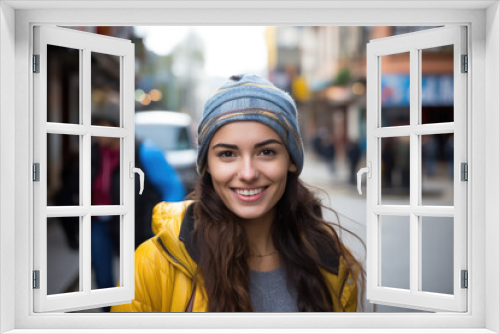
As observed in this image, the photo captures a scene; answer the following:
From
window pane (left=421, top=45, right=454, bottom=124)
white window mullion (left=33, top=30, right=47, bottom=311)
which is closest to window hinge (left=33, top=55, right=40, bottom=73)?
white window mullion (left=33, top=30, right=47, bottom=311)

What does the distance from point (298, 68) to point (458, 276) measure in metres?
31.4

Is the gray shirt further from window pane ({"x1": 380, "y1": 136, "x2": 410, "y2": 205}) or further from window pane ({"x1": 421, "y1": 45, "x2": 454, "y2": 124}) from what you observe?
window pane ({"x1": 421, "y1": 45, "x2": 454, "y2": 124})

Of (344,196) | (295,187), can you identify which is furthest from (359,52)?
(295,187)

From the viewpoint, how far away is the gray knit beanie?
2.39 metres

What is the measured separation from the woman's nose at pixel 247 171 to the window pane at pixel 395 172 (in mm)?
7967

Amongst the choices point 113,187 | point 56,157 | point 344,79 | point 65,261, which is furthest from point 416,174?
point 344,79

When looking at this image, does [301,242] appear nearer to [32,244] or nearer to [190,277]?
[190,277]

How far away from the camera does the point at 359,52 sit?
20.7 metres

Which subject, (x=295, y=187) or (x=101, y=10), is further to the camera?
(x=295, y=187)

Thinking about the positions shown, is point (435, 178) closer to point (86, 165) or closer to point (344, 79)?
point (344, 79)

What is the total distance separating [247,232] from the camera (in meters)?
2.66

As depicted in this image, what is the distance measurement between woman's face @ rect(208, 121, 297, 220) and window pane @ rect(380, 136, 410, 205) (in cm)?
789

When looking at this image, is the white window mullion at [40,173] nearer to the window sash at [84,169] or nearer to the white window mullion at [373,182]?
the window sash at [84,169]

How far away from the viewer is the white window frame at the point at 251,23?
82.8 inches
